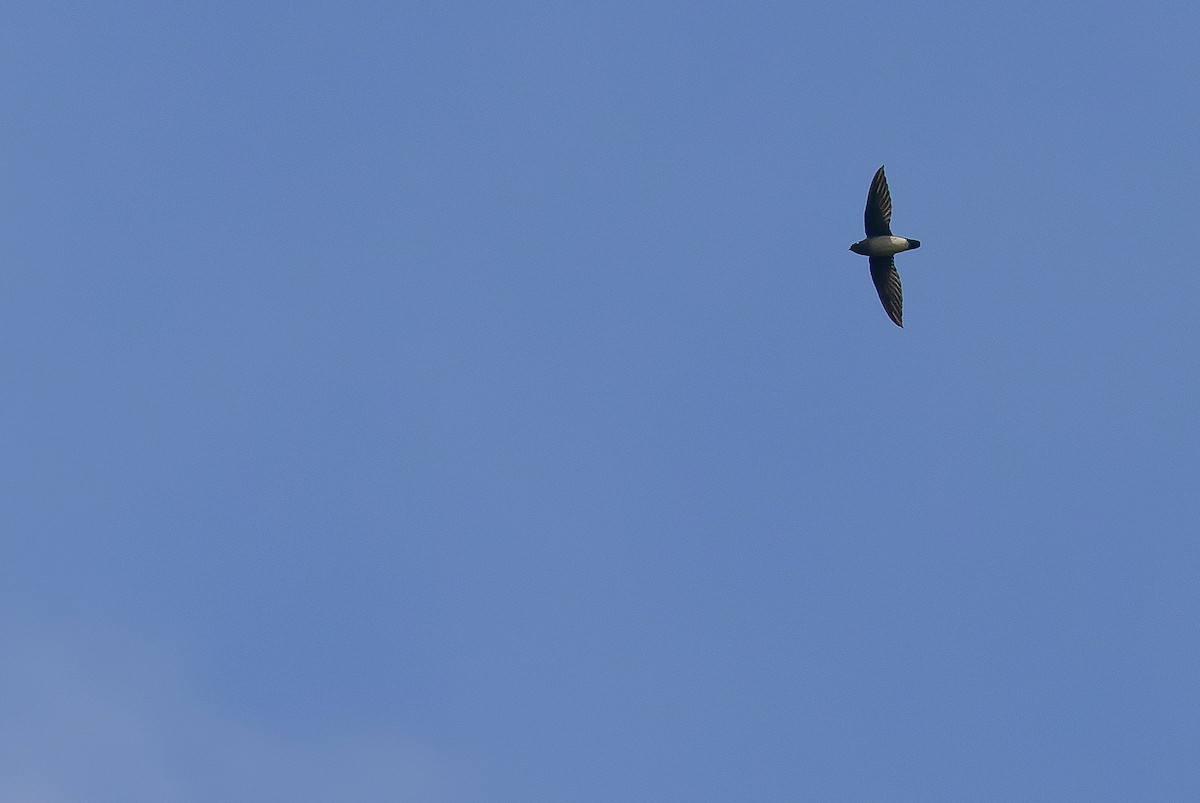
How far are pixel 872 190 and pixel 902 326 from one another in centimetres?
705

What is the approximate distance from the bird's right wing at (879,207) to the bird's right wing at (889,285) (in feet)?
6.47

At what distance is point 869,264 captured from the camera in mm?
75125

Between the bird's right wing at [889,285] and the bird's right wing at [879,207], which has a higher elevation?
the bird's right wing at [879,207]

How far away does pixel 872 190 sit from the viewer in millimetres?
72375

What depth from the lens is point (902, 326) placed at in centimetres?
7456

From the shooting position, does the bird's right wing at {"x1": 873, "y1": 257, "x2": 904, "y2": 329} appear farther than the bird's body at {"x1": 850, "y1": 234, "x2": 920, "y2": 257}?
Yes

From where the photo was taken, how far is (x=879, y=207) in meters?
72.6

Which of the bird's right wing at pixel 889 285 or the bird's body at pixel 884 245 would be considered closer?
the bird's body at pixel 884 245

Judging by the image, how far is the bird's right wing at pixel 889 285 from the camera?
Result: 74.8 meters

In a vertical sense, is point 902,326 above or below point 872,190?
below

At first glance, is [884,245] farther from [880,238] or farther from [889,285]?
[889,285]

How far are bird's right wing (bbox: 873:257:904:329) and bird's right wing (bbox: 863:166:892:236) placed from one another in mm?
1972

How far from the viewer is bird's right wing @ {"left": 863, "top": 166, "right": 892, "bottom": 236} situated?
7238 centimetres

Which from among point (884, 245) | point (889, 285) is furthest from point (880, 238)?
Answer: point (889, 285)
